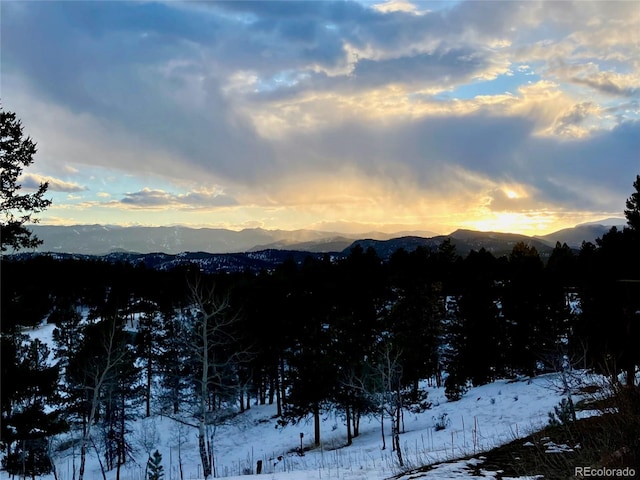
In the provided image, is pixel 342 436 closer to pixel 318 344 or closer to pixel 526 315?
pixel 318 344

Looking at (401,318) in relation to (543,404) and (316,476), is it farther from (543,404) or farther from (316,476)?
(316,476)

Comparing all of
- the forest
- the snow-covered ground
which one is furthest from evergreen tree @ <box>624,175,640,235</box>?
the snow-covered ground

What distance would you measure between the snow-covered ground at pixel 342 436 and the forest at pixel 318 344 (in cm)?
125

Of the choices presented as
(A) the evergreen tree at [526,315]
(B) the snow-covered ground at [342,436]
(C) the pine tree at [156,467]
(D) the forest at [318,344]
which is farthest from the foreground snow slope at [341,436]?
(C) the pine tree at [156,467]

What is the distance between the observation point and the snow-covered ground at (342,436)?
21375 mm

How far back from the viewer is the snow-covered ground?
70.1ft

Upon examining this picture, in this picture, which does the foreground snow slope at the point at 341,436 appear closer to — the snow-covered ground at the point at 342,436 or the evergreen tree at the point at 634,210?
the snow-covered ground at the point at 342,436

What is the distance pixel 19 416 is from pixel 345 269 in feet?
107

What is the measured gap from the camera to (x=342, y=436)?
31.9m

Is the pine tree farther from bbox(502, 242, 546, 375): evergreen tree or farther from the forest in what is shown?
bbox(502, 242, 546, 375): evergreen tree

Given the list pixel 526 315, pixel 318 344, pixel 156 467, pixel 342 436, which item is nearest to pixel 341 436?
pixel 342 436

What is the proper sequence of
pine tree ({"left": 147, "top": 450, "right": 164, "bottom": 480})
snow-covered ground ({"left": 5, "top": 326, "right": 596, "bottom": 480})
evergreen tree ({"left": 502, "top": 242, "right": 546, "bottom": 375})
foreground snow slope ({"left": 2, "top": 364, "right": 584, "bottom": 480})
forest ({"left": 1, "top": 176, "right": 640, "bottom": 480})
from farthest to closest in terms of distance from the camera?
evergreen tree ({"left": 502, "top": 242, "right": 546, "bottom": 375})
foreground snow slope ({"left": 2, "top": 364, "right": 584, "bottom": 480})
snow-covered ground ({"left": 5, "top": 326, "right": 596, "bottom": 480})
forest ({"left": 1, "top": 176, "right": 640, "bottom": 480})
pine tree ({"left": 147, "top": 450, "right": 164, "bottom": 480})

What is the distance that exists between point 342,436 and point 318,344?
26.4 ft

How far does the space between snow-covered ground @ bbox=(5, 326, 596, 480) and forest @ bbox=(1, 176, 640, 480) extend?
49.2 inches
